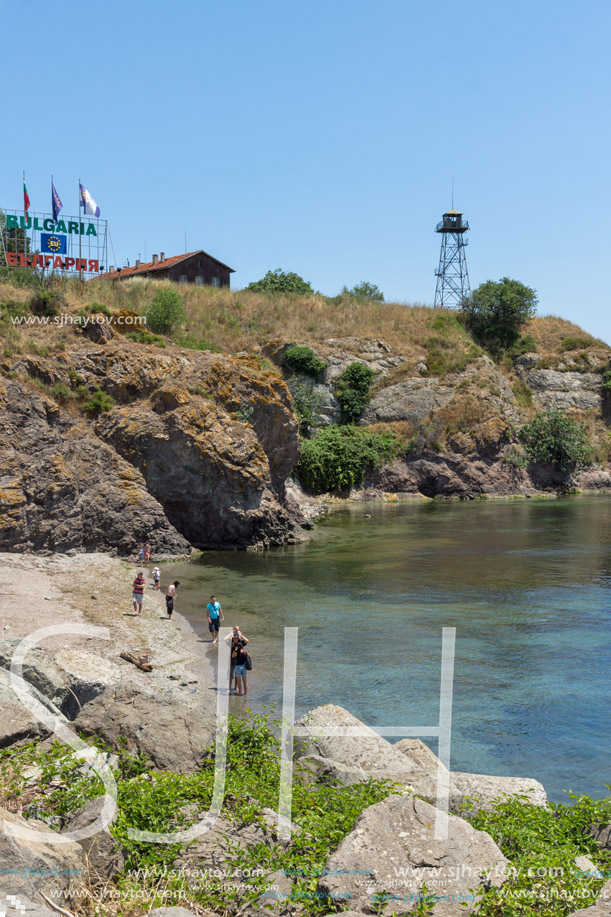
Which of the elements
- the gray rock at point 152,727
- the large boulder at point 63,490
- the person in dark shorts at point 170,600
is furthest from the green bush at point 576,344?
the gray rock at point 152,727

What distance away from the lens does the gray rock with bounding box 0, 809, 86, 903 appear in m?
5.97

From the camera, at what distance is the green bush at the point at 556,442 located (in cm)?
7369

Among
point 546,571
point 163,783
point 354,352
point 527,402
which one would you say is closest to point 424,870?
point 163,783

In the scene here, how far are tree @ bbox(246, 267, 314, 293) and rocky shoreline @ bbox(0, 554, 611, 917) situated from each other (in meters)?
81.8

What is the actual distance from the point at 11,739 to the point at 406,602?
21197 millimetres

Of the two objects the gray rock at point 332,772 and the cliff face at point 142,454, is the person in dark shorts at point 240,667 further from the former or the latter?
the cliff face at point 142,454

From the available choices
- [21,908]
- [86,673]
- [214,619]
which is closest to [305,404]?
[214,619]

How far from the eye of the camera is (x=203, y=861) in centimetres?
763

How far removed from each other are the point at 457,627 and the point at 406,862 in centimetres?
1855

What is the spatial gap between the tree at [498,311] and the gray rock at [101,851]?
291 feet

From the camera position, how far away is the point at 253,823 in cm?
836

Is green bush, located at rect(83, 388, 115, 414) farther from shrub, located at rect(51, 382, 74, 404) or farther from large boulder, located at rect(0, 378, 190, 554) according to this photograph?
large boulder, located at rect(0, 378, 190, 554)
